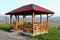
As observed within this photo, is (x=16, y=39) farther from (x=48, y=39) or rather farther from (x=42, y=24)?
(x=42, y=24)

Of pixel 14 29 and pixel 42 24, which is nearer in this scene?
pixel 42 24

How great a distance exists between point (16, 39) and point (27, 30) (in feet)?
10.4

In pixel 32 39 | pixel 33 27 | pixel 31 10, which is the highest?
pixel 31 10

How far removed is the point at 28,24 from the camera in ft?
54.4

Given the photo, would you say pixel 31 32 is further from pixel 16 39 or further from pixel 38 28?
pixel 16 39

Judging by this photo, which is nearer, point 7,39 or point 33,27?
point 7,39

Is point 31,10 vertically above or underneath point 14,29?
above

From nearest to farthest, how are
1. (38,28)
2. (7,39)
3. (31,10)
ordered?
(7,39) < (31,10) < (38,28)

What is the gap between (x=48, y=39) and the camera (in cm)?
1367

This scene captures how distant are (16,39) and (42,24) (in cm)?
477

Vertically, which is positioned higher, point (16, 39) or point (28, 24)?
point (28, 24)

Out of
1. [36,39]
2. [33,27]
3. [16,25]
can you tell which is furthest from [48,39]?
[16,25]

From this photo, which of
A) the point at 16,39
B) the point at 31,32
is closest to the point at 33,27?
the point at 31,32

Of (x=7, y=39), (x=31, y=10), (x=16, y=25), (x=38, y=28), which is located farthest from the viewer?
(x=16, y=25)
